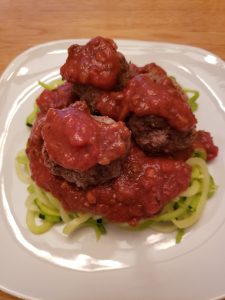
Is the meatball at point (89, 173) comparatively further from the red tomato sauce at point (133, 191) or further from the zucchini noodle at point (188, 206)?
the zucchini noodle at point (188, 206)

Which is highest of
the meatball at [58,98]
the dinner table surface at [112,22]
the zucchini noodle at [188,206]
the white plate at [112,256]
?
the dinner table surface at [112,22]

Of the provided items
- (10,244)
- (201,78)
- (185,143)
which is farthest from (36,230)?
(201,78)

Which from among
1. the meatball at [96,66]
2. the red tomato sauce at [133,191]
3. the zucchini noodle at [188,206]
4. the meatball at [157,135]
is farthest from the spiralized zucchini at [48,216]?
the meatball at [96,66]

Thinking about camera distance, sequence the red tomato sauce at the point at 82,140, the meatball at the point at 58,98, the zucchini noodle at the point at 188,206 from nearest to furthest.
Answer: the red tomato sauce at the point at 82,140
the zucchini noodle at the point at 188,206
the meatball at the point at 58,98

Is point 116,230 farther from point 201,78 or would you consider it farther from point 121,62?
point 201,78

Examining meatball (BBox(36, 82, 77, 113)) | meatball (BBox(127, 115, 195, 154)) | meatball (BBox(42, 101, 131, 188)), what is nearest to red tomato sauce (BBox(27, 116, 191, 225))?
meatball (BBox(127, 115, 195, 154))

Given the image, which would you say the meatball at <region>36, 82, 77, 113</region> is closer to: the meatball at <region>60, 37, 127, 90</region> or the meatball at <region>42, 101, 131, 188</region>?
the meatball at <region>60, 37, 127, 90</region>
